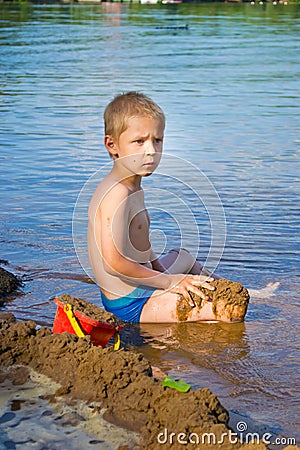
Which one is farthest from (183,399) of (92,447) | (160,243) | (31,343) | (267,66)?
(267,66)

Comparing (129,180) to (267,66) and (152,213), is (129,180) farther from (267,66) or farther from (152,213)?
(267,66)

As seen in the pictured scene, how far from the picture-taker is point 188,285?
4531 millimetres

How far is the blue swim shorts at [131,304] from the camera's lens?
4586 millimetres

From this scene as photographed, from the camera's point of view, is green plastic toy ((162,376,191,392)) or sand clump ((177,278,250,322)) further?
sand clump ((177,278,250,322))

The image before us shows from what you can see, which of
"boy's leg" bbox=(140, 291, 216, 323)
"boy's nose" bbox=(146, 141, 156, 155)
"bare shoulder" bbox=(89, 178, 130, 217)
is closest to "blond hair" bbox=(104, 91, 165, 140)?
"boy's nose" bbox=(146, 141, 156, 155)

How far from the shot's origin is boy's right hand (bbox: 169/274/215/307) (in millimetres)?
4520

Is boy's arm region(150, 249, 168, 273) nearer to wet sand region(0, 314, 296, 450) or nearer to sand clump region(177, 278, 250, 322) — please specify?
sand clump region(177, 278, 250, 322)

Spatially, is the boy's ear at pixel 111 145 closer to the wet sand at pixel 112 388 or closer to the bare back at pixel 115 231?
the bare back at pixel 115 231

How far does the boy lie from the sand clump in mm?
28

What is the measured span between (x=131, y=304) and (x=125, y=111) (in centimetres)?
109

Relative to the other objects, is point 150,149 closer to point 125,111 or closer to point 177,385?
point 125,111

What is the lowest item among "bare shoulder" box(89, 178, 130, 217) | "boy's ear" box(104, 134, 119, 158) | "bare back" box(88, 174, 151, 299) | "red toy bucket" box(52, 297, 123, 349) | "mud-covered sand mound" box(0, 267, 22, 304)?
"mud-covered sand mound" box(0, 267, 22, 304)

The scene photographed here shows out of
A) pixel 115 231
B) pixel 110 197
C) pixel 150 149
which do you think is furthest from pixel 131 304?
pixel 150 149

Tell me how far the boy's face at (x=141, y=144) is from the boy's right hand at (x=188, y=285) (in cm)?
63
